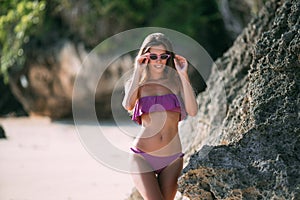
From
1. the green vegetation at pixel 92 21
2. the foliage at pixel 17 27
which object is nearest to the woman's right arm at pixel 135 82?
the green vegetation at pixel 92 21

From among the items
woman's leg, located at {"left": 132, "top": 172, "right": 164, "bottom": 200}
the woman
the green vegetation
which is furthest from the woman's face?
the green vegetation

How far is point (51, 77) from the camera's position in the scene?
12914 mm

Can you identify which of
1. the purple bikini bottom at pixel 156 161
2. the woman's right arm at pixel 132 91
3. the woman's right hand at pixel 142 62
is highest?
the woman's right hand at pixel 142 62

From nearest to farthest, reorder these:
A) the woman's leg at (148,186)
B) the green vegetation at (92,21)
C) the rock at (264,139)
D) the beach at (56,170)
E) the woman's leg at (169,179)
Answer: the rock at (264,139), the woman's leg at (148,186), the woman's leg at (169,179), the beach at (56,170), the green vegetation at (92,21)

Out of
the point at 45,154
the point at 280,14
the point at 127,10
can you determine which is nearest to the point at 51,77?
the point at 127,10

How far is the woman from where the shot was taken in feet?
10.9

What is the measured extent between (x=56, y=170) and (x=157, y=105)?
13.5 feet

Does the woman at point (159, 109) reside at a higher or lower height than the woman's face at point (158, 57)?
lower

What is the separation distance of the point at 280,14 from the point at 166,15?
345 inches

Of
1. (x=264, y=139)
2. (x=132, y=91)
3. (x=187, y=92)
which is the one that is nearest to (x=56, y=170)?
(x=132, y=91)

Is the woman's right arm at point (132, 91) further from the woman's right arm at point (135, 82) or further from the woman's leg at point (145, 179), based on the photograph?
the woman's leg at point (145, 179)

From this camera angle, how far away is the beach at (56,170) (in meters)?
5.73

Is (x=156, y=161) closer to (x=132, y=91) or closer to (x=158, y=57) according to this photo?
(x=132, y=91)

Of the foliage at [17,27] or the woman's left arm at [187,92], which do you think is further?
the foliage at [17,27]
